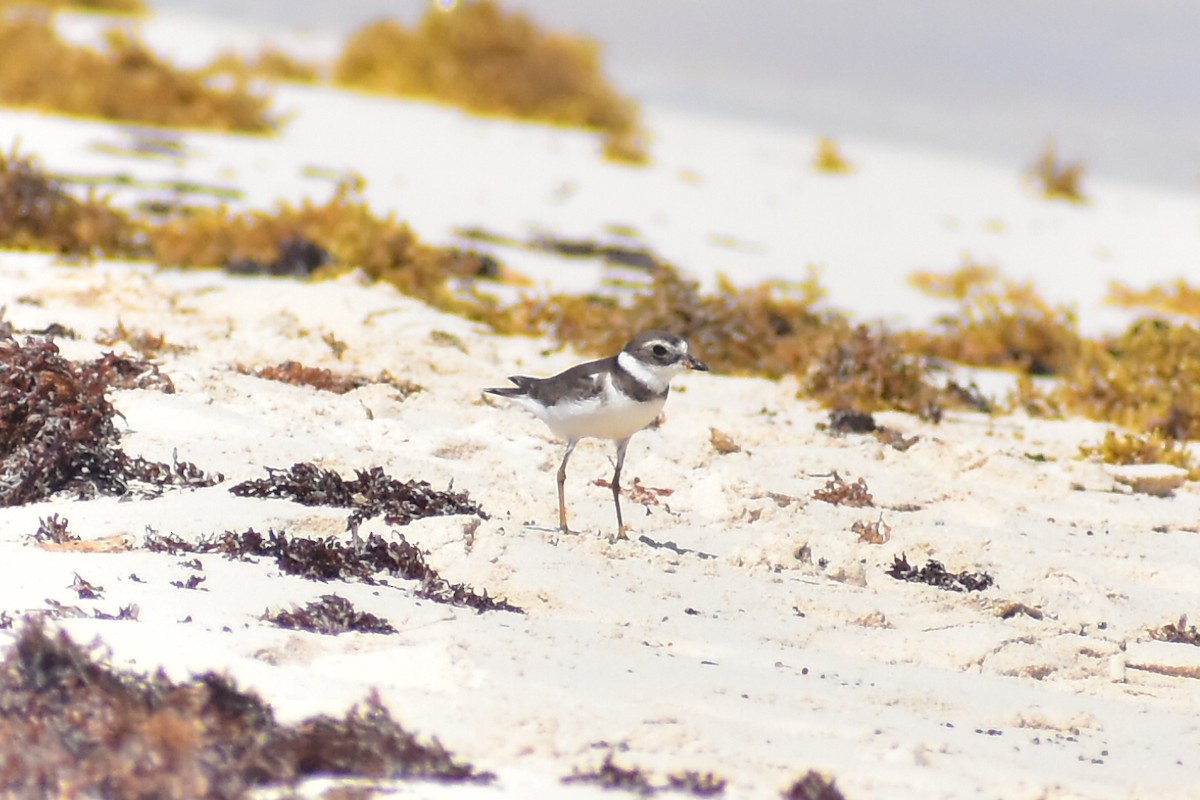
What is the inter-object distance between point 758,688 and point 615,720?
0.56 meters

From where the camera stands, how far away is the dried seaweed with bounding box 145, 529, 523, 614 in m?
4.74

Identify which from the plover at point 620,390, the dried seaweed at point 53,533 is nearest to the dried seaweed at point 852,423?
the plover at point 620,390

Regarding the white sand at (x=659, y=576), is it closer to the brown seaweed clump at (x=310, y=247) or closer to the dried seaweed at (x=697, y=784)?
the dried seaweed at (x=697, y=784)

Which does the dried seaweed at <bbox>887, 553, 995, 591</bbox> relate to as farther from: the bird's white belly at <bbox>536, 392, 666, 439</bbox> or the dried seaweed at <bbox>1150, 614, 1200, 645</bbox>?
the bird's white belly at <bbox>536, 392, 666, 439</bbox>

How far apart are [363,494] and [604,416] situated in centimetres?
88

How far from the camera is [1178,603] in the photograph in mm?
5562

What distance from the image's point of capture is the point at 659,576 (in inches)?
202

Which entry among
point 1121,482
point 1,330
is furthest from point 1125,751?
point 1,330

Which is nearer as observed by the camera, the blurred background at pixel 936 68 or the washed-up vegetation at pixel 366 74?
the washed-up vegetation at pixel 366 74

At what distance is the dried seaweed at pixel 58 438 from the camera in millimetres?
5328

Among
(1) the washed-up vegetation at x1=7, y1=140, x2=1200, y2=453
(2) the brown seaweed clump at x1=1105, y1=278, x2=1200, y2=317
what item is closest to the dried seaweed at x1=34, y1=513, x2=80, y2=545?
(1) the washed-up vegetation at x1=7, y1=140, x2=1200, y2=453

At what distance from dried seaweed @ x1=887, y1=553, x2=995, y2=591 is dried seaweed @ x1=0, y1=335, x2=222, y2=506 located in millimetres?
2416

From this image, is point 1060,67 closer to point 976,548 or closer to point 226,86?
point 226,86

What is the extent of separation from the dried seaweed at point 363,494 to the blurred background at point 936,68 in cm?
1350
